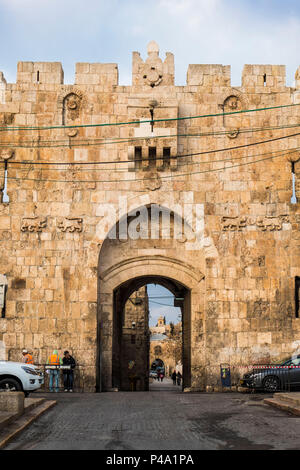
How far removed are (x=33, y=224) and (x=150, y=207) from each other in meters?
3.55

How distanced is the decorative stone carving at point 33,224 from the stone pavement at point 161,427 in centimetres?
600

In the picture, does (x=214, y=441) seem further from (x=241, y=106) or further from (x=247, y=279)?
(x=241, y=106)

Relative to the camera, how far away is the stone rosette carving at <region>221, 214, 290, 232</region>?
17.5m

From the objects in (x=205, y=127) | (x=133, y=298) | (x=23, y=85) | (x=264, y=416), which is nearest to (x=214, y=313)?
(x=205, y=127)

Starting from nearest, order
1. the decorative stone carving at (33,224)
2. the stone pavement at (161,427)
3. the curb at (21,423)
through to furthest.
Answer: the stone pavement at (161,427), the curb at (21,423), the decorative stone carving at (33,224)

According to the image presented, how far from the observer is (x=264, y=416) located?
33.3 feet

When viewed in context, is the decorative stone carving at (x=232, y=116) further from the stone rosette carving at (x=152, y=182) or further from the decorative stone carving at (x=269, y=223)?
the decorative stone carving at (x=269, y=223)

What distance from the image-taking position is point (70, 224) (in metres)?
17.4

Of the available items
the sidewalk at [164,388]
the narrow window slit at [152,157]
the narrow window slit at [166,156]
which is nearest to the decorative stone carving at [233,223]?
the narrow window slit at [166,156]

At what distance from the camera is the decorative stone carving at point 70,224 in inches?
684

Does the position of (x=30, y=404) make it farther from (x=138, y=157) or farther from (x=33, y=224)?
(x=138, y=157)

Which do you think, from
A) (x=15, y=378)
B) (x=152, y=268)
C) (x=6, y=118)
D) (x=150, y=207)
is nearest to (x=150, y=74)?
(x=150, y=207)

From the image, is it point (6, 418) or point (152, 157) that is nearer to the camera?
point (6, 418)
